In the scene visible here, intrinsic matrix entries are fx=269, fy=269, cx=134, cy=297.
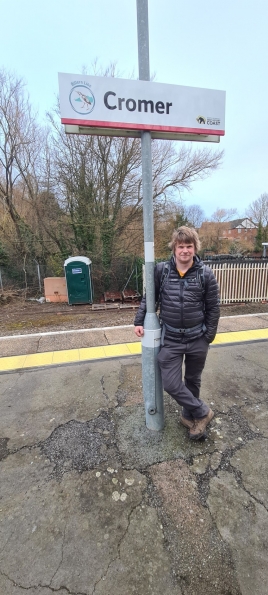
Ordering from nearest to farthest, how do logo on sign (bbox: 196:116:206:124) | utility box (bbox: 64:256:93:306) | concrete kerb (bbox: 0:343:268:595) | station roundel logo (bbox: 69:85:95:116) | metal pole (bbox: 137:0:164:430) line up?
concrete kerb (bbox: 0:343:268:595) < station roundel logo (bbox: 69:85:95:116) < metal pole (bbox: 137:0:164:430) < logo on sign (bbox: 196:116:206:124) < utility box (bbox: 64:256:93:306)

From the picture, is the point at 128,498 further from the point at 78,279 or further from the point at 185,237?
the point at 78,279

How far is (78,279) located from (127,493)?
24.8ft

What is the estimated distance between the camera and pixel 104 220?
1130 cm

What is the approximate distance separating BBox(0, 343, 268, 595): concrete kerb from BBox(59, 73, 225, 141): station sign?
2597mm

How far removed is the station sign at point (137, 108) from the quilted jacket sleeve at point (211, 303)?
114 centimetres

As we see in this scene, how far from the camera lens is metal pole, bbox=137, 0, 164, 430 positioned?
201cm

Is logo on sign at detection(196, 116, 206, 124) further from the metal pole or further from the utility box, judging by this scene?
the utility box

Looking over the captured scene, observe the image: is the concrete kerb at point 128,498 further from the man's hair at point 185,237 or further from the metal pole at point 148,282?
the man's hair at point 185,237

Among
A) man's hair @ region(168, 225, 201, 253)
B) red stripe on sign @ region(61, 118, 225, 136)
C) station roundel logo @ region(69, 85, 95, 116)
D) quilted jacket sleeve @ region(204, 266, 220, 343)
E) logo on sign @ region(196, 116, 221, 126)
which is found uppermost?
station roundel logo @ region(69, 85, 95, 116)

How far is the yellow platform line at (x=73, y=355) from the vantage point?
13.4 ft

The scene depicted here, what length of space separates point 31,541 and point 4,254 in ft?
40.2

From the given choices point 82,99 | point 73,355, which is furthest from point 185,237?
point 73,355

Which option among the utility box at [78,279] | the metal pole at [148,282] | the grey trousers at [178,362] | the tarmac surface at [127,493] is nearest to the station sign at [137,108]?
the metal pole at [148,282]

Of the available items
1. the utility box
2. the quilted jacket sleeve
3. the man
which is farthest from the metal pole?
the utility box
